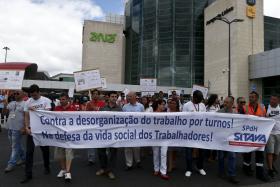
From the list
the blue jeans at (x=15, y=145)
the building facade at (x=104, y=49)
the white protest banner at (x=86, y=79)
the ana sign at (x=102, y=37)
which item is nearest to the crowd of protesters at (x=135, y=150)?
the blue jeans at (x=15, y=145)

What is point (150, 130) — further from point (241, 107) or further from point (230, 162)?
point (241, 107)

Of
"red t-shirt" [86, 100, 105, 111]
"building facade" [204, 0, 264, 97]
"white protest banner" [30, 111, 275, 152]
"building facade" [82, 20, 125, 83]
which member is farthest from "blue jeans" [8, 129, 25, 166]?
"building facade" [82, 20, 125, 83]

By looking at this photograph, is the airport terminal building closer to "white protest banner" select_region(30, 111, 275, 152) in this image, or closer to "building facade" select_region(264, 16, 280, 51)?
"building facade" select_region(264, 16, 280, 51)

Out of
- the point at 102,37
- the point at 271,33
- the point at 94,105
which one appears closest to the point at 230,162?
the point at 94,105

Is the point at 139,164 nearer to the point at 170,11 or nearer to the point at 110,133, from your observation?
the point at 110,133

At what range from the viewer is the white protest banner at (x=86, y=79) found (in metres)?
12.1

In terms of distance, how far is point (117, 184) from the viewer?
676 cm

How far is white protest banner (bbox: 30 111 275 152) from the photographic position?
7062mm

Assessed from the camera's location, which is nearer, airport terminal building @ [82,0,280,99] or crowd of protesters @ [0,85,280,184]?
crowd of protesters @ [0,85,280,184]

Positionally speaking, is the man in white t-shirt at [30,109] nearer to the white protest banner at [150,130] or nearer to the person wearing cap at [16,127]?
the white protest banner at [150,130]

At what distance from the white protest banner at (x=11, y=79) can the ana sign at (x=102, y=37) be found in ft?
191

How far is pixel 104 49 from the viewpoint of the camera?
224 ft

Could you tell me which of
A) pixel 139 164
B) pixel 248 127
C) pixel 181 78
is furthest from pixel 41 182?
pixel 181 78

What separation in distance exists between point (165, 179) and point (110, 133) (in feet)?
5.02
